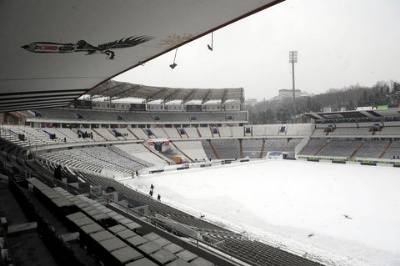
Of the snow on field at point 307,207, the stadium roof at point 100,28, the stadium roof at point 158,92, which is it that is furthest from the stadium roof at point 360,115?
the stadium roof at point 100,28

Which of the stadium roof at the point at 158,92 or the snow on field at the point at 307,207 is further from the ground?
the stadium roof at the point at 158,92

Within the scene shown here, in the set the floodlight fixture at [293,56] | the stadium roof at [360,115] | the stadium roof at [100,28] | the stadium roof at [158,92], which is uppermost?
the floodlight fixture at [293,56]

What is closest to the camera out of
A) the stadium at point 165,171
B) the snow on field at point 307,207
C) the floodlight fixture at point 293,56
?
the stadium at point 165,171

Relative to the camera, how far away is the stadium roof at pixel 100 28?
330 centimetres

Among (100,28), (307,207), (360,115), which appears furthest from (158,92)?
(100,28)

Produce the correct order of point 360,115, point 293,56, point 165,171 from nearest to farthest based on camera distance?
point 165,171, point 360,115, point 293,56

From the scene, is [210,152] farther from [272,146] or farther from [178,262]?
[178,262]

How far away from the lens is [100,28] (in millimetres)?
4074

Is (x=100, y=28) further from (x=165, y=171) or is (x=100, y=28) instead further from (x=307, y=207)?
(x=165, y=171)

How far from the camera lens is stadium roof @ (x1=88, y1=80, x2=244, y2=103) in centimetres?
4500

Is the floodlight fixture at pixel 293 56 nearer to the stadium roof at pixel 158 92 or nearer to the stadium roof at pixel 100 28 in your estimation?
the stadium roof at pixel 158 92

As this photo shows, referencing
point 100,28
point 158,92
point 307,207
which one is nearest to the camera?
point 100,28

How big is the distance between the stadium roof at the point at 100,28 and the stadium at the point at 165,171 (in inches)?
1.6

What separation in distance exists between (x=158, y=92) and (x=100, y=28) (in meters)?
51.4
